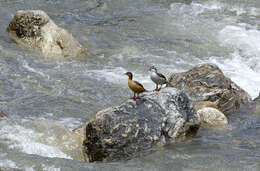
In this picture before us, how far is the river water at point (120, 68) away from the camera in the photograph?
6672mm

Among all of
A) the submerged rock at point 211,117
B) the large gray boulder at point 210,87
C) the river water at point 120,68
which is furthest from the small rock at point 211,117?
the large gray boulder at point 210,87

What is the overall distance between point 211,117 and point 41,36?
5452 mm

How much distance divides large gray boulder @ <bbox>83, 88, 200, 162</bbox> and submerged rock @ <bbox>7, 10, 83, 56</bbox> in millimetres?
4815

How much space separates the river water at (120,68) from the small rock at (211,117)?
224 mm

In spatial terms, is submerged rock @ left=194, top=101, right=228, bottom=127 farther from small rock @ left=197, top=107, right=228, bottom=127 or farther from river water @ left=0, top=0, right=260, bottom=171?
river water @ left=0, top=0, right=260, bottom=171

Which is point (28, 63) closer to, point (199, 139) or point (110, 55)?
point (110, 55)

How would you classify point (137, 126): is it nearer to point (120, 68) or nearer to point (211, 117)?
point (211, 117)

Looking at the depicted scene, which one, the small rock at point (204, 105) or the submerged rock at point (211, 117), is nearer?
the submerged rock at point (211, 117)

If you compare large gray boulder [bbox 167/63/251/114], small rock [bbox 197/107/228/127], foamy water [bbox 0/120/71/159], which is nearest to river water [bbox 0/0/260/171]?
foamy water [bbox 0/120/71/159]

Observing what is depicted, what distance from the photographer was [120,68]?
37.1 ft

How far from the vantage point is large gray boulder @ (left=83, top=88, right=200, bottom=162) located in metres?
6.82

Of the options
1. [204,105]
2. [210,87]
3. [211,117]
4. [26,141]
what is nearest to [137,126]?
[26,141]

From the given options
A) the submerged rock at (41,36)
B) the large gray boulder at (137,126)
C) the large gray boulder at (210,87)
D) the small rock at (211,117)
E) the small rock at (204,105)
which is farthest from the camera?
the submerged rock at (41,36)

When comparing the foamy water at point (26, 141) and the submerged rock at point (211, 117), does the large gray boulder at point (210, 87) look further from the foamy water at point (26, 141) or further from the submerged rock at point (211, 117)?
the foamy water at point (26, 141)
